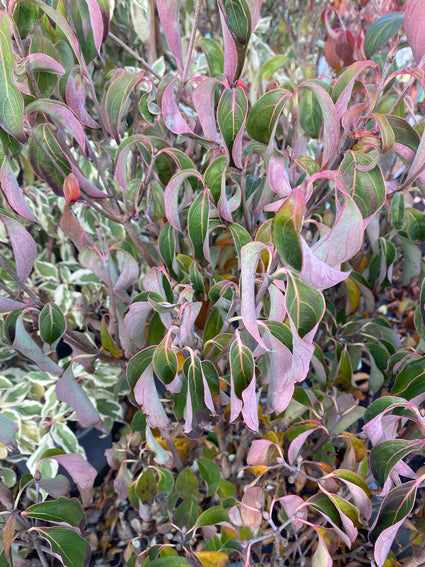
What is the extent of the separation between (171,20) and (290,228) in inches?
15.9

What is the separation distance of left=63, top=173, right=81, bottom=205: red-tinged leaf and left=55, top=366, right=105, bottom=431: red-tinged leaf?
27 cm

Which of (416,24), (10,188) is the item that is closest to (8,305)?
(10,188)

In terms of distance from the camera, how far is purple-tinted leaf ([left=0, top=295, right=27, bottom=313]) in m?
0.67

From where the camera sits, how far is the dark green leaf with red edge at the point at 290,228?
0.41 metres

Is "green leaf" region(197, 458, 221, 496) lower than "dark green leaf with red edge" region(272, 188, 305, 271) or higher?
lower

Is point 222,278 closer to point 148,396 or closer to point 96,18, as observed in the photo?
point 148,396

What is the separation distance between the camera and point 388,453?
59 centimetres

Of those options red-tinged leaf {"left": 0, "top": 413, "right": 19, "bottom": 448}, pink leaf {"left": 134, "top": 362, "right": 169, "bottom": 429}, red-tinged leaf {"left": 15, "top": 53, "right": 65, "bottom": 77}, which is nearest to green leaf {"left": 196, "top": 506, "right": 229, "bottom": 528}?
pink leaf {"left": 134, "top": 362, "right": 169, "bottom": 429}

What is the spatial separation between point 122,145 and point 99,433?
2.45ft

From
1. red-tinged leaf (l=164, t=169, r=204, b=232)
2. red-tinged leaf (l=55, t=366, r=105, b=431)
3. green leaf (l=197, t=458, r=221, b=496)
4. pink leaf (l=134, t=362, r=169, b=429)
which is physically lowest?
green leaf (l=197, t=458, r=221, b=496)

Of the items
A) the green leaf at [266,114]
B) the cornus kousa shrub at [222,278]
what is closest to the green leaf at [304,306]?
the cornus kousa shrub at [222,278]

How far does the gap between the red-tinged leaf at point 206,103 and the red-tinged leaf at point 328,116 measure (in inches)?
4.6

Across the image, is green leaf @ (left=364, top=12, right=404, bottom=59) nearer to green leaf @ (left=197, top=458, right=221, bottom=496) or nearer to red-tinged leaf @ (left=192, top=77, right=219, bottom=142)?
red-tinged leaf @ (left=192, top=77, right=219, bottom=142)

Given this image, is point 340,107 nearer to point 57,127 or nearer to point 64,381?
point 57,127
